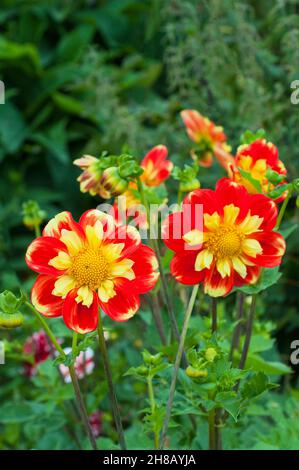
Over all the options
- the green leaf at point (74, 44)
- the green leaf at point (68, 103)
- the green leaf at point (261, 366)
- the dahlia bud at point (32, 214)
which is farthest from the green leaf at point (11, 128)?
the green leaf at point (261, 366)

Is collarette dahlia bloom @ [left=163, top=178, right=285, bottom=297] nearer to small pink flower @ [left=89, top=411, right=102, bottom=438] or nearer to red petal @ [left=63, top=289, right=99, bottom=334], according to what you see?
red petal @ [left=63, top=289, right=99, bottom=334]

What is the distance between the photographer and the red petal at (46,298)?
2.13 feet

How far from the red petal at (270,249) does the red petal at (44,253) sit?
172 millimetres

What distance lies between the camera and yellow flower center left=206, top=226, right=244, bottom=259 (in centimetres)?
69

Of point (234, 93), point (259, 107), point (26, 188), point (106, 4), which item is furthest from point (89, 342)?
point (106, 4)

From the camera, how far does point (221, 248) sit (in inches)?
27.1

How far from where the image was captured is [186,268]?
2.30 ft

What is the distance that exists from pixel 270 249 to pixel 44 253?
20 cm

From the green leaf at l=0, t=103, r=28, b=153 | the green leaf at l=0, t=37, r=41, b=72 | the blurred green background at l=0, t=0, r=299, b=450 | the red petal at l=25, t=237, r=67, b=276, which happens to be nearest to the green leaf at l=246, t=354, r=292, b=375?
the red petal at l=25, t=237, r=67, b=276

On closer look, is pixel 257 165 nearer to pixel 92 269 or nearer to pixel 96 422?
pixel 92 269

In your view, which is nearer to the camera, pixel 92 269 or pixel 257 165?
pixel 92 269

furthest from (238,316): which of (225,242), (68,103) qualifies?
(68,103)

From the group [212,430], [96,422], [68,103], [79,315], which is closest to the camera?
[79,315]
